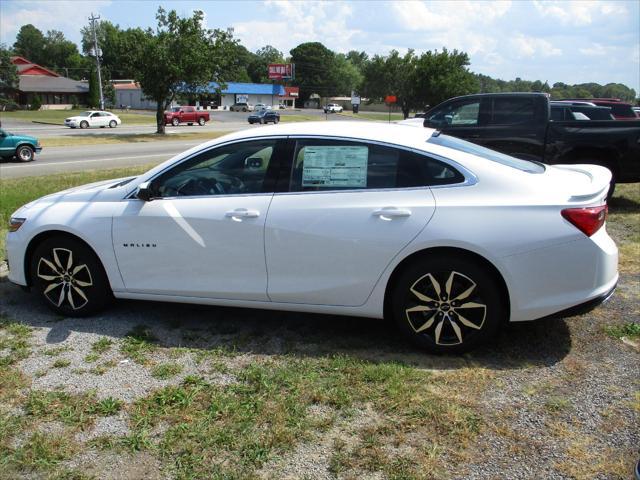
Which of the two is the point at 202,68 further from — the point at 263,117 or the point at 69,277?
the point at 69,277

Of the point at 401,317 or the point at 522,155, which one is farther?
the point at 522,155

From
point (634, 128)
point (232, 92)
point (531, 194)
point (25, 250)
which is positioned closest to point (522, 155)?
point (634, 128)

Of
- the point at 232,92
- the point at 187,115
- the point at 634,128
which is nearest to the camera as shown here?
the point at 634,128

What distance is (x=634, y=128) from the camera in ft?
29.7

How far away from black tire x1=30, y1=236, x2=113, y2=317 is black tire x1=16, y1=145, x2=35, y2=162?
16.4 m

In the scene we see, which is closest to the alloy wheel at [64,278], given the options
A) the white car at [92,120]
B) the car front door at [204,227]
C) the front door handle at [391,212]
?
the car front door at [204,227]

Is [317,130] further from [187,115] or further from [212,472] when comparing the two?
[187,115]

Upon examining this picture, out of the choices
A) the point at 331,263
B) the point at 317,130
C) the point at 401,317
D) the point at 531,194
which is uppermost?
the point at 317,130

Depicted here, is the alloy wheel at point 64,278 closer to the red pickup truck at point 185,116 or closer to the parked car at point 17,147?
the parked car at point 17,147

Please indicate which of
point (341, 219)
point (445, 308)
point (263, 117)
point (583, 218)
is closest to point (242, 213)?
point (341, 219)

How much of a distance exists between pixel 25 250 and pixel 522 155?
7617mm

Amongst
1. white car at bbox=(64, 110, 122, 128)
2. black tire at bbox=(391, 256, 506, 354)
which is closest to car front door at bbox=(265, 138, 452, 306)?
black tire at bbox=(391, 256, 506, 354)

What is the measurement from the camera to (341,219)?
13.1 feet

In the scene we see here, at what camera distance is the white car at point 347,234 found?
150 inches
